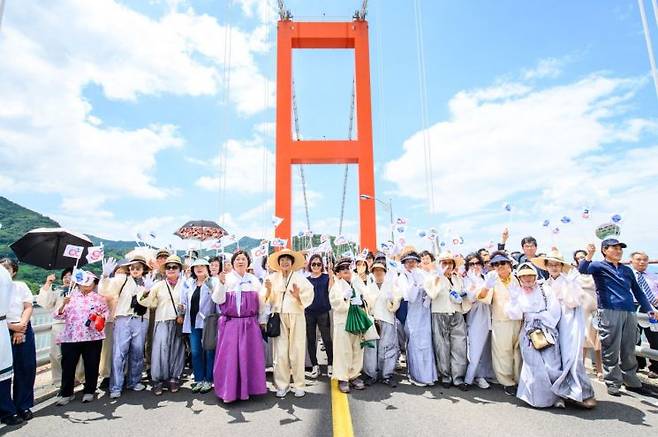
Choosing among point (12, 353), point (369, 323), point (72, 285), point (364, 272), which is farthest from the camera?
point (364, 272)

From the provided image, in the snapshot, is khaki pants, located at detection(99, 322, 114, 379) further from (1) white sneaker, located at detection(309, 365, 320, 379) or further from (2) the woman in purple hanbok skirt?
(1) white sneaker, located at detection(309, 365, 320, 379)

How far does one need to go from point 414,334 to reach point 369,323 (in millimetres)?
516

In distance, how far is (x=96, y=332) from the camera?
3.30m

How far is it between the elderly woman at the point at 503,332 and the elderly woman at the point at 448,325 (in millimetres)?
243

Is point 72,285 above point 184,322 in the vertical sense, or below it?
above

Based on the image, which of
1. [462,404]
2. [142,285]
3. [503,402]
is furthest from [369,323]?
[142,285]

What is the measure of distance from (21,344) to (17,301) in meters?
0.40

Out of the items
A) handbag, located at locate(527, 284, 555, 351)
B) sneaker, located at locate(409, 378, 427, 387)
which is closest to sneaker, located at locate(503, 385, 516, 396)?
handbag, located at locate(527, 284, 555, 351)

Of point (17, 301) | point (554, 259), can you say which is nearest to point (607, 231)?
point (554, 259)

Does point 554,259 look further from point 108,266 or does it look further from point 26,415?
point 26,415

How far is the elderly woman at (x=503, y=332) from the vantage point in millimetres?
3328

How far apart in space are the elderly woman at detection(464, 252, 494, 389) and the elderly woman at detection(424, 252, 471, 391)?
67 mm

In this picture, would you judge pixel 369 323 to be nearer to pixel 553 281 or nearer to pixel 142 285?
pixel 553 281

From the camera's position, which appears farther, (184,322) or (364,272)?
(364,272)
